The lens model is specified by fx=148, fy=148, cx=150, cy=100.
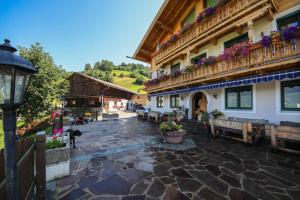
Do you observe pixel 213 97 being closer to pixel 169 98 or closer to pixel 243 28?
pixel 243 28

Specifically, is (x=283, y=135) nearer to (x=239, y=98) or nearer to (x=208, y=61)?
(x=239, y=98)

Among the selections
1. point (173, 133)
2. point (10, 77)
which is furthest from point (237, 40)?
point (10, 77)

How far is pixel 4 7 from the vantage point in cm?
754

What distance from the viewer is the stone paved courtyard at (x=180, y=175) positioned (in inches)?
122

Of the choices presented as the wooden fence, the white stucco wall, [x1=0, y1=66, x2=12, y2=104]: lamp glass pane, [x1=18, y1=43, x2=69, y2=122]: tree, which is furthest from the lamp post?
[x1=18, y1=43, x2=69, y2=122]: tree

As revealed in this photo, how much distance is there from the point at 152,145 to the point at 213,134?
3343mm

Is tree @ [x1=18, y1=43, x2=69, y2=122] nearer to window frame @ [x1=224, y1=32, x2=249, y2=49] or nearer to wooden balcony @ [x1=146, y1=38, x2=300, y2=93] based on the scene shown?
wooden balcony @ [x1=146, y1=38, x2=300, y2=93]

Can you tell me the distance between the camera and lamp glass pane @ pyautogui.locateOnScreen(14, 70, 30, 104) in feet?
5.48

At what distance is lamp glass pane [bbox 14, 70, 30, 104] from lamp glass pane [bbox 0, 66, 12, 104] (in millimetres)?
65

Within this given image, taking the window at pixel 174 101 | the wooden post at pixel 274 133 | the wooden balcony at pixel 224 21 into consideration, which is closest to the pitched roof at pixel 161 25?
the wooden balcony at pixel 224 21

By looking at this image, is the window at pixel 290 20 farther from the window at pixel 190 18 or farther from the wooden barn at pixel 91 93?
the wooden barn at pixel 91 93

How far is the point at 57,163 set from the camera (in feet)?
12.4

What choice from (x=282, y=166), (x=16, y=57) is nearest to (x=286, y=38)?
(x=282, y=166)

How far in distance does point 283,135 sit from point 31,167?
7304 mm
